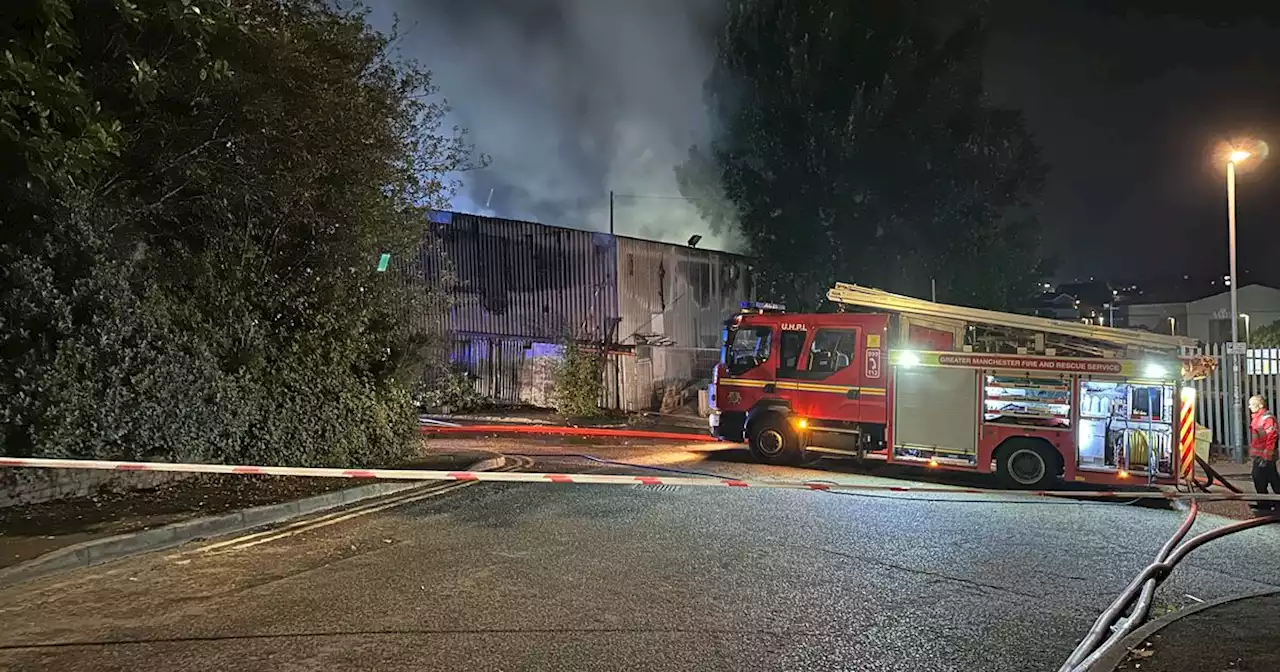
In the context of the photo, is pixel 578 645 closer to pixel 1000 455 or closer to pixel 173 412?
pixel 173 412

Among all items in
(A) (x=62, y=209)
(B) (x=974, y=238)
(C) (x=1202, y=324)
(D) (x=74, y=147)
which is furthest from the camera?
(C) (x=1202, y=324)

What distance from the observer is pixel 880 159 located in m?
26.1

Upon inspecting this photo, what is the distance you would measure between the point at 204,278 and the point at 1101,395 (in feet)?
37.0

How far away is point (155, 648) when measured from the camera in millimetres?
4762

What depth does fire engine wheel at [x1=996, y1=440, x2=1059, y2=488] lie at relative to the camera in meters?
11.1

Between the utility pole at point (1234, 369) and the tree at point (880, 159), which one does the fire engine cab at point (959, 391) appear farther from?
the tree at point (880, 159)

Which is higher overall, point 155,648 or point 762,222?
point 762,222

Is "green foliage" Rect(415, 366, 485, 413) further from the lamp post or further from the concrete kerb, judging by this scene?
the lamp post

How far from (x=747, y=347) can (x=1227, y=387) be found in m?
9.32

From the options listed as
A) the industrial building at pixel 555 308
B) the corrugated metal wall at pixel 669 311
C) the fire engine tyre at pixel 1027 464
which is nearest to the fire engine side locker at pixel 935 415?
the fire engine tyre at pixel 1027 464

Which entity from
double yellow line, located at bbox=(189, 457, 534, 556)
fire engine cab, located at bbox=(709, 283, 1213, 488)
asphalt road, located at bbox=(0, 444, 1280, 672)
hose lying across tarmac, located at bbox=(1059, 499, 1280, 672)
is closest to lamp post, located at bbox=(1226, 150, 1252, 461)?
fire engine cab, located at bbox=(709, 283, 1213, 488)

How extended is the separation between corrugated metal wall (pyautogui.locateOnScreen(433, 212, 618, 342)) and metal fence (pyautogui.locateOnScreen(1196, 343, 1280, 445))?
13.8 meters

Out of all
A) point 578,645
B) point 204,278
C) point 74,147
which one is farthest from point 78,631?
point 204,278

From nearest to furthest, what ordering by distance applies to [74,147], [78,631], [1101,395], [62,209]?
[78,631] < [74,147] < [62,209] < [1101,395]
